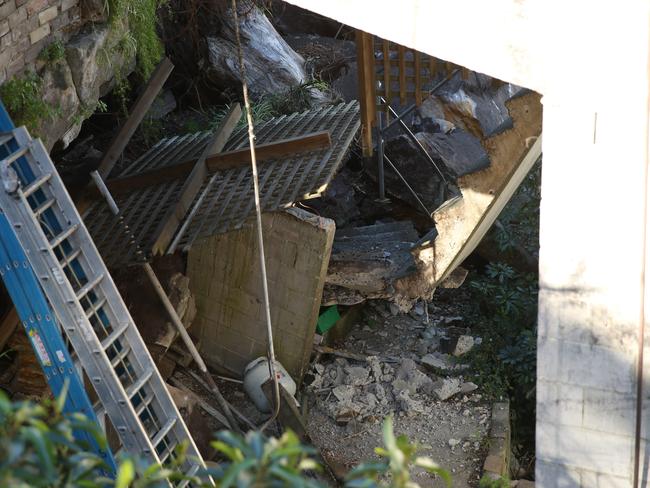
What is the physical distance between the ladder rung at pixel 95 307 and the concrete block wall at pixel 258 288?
8.92ft

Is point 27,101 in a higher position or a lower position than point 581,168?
higher

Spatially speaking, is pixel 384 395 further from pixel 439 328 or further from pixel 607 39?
pixel 607 39

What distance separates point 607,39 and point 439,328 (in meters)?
5.09

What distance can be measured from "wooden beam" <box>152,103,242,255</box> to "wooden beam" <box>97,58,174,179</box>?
686 millimetres

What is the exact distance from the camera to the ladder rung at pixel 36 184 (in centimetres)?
501

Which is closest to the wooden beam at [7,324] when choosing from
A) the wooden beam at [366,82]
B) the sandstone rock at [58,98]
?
the sandstone rock at [58,98]

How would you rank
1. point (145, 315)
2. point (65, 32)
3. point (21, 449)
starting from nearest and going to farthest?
1. point (21, 449)
2. point (65, 32)
3. point (145, 315)

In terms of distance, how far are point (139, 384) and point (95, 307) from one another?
521mm

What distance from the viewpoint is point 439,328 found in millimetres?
9023

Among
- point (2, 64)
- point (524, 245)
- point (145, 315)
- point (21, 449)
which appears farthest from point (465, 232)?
point (21, 449)

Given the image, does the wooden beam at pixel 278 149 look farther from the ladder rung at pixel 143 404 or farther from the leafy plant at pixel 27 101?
the ladder rung at pixel 143 404

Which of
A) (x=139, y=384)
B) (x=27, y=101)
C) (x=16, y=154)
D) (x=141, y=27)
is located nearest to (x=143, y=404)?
(x=139, y=384)

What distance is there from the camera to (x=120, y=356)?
17.2ft

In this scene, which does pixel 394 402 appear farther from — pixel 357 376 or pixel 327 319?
pixel 327 319
